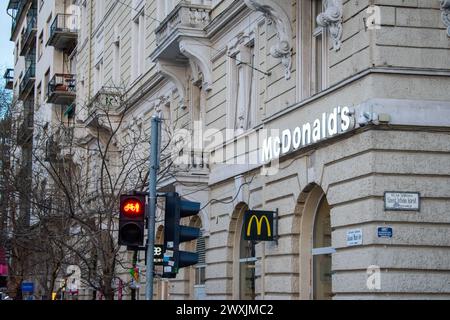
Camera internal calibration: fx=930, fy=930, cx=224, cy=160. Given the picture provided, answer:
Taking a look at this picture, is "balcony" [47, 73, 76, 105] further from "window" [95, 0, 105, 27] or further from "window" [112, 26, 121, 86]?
"window" [112, 26, 121, 86]

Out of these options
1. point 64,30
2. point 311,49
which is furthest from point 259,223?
point 64,30

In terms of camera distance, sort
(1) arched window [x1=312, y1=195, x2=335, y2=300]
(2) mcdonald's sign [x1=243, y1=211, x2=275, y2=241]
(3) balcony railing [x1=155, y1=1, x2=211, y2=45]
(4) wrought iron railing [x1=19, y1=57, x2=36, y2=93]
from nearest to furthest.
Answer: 1. (1) arched window [x1=312, y1=195, x2=335, y2=300]
2. (2) mcdonald's sign [x1=243, y1=211, x2=275, y2=241]
3. (3) balcony railing [x1=155, y1=1, x2=211, y2=45]
4. (4) wrought iron railing [x1=19, y1=57, x2=36, y2=93]

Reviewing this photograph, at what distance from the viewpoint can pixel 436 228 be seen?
1642 cm

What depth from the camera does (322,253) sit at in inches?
766

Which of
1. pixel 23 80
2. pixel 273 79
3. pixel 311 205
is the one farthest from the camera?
pixel 23 80

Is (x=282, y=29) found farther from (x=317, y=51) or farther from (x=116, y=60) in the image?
(x=116, y=60)

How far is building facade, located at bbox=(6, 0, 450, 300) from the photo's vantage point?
16484mm

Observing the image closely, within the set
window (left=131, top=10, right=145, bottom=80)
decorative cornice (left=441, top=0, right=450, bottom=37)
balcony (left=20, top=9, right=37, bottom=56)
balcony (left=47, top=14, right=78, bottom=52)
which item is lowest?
decorative cornice (left=441, top=0, right=450, bottom=37)

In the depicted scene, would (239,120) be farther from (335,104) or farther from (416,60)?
(416,60)

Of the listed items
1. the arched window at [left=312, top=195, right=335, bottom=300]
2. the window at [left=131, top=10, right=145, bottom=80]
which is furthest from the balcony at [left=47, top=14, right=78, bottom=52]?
the arched window at [left=312, top=195, right=335, bottom=300]

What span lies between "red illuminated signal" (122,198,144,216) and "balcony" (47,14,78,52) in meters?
40.5
